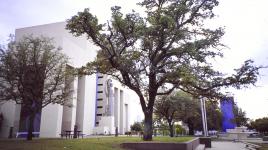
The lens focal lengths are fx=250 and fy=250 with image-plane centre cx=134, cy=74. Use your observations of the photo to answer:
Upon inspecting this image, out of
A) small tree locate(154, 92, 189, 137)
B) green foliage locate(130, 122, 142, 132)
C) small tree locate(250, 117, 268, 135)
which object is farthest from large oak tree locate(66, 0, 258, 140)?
green foliage locate(130, 122, 142, 132)

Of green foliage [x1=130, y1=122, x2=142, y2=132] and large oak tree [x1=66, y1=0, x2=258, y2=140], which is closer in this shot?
large oak tree [x1=66, y1=0, x2=258, y2=140]

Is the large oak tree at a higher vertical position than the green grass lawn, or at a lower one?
higher

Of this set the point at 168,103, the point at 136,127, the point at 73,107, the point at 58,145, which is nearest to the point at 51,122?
the point at 73,107

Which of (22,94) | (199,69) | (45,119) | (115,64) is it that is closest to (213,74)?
(199,69)

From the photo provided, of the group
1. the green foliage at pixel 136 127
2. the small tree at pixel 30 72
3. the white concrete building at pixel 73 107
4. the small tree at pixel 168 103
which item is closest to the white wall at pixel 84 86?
the white concrete building at pixel 73 107

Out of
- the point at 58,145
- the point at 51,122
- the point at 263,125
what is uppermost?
the point at 51,122

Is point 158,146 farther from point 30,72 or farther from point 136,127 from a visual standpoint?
point 136,127

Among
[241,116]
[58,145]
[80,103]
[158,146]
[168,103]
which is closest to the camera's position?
[58,145]

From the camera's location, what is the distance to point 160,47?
1727cm

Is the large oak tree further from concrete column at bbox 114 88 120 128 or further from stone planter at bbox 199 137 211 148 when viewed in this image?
concrete column at bbox 114 88 120 128

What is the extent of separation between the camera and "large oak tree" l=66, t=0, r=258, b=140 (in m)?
15.5

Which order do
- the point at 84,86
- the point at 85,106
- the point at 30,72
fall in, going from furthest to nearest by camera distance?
the point at 84,86
the point at 85,106
the point at 30,72

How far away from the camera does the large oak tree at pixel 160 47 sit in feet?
51.0

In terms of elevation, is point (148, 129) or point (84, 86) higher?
point (84, 86)
